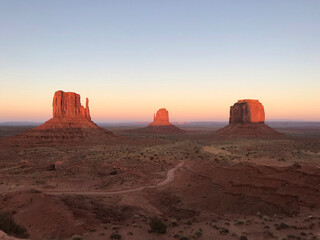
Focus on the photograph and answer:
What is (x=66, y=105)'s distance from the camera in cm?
7525

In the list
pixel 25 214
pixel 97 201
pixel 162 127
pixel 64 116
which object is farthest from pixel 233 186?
pixel 162 127

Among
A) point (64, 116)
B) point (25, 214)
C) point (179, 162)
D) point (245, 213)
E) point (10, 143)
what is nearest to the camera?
point (25, 214)

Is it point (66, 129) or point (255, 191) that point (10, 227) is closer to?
point (255, 191)

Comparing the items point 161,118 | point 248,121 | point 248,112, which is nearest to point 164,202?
point 248,121

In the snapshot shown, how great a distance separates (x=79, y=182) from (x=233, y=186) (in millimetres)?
18538

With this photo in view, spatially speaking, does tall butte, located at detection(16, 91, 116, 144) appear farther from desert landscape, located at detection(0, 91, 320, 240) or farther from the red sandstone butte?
the red sandstone butte

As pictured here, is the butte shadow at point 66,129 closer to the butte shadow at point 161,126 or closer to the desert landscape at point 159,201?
the desert landscape at point 159,201

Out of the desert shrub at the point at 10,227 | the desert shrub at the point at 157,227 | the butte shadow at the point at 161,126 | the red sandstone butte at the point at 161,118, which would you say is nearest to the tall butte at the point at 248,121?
the butte shadow at the point at 161,126

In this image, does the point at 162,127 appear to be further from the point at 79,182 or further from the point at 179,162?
the point at 79,182

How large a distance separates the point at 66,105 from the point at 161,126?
283 ft

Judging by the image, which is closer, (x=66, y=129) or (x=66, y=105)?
(x=66, y=129)

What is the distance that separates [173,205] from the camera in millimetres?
19672

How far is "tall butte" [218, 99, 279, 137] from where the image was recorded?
3548 inches

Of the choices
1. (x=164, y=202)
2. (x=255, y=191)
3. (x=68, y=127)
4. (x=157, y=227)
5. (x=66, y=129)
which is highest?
(x=68, y=127)
